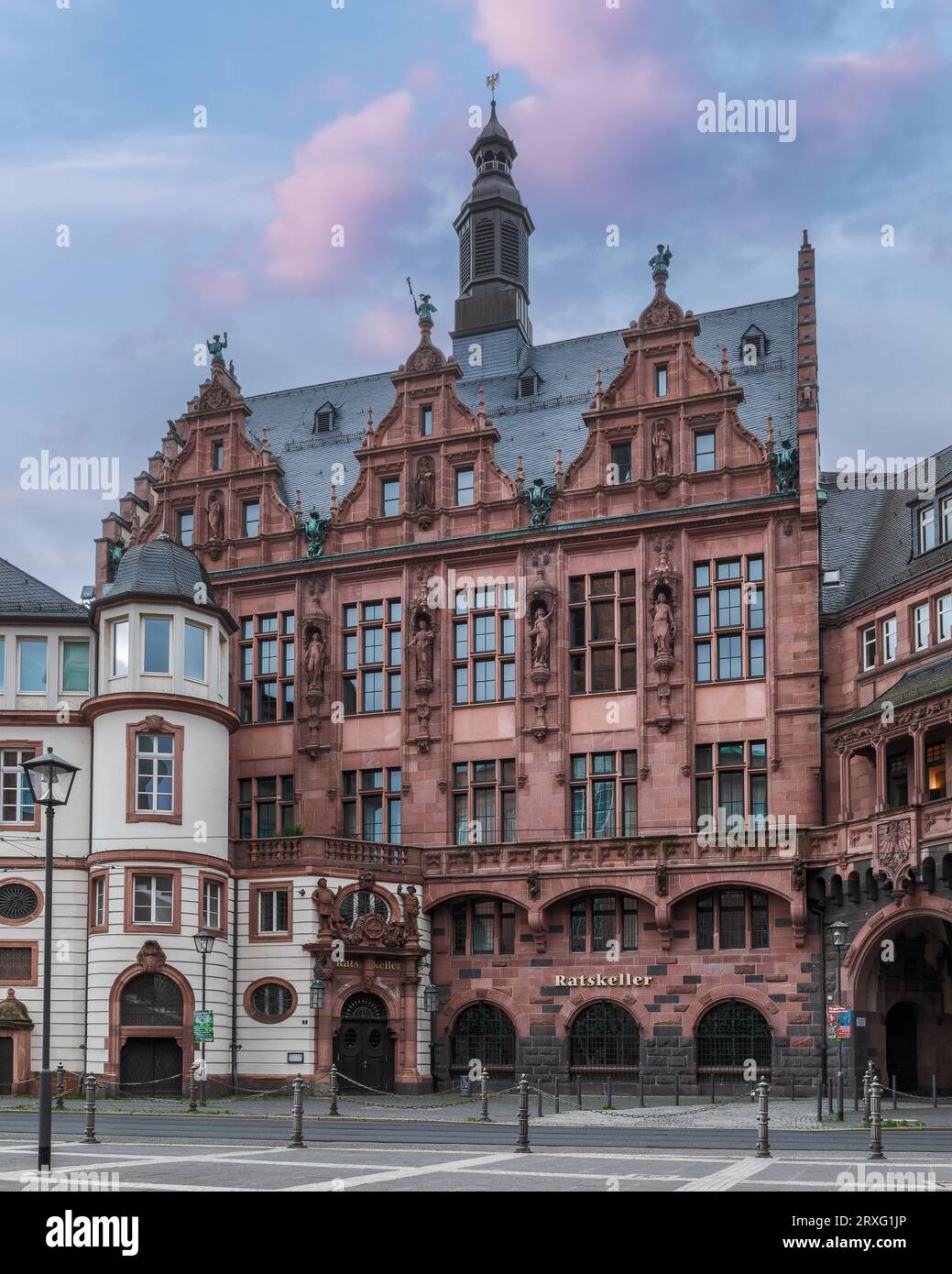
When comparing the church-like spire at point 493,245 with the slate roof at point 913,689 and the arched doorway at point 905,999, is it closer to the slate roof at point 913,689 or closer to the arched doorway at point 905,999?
the slate roof at point 913,689

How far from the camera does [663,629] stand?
55.2 metres

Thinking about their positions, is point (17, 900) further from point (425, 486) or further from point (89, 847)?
point (425, 486)

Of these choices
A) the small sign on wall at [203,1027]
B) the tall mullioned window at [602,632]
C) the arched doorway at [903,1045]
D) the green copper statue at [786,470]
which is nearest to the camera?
the small sign on wall at [203,1027]

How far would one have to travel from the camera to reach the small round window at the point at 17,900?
53094 millimetres

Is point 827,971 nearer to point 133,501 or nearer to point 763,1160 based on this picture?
point 763,1160

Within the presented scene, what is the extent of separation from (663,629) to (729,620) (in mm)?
2225

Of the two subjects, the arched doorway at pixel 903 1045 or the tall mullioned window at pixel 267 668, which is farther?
the tall mullioned window at pixel 267 668

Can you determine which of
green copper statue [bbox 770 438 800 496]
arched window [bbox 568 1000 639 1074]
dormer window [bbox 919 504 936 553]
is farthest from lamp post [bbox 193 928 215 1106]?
dormer window [bbox 919 504 936 553]

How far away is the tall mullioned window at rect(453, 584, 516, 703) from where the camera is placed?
58.1m

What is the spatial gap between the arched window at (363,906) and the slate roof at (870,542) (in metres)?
17.4

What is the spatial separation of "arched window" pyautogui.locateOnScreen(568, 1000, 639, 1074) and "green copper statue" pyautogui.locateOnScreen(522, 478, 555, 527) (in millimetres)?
16297

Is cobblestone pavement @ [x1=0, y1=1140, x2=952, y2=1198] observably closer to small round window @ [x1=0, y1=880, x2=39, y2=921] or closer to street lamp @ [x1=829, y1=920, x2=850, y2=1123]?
street lamp @ [x1=829, y1=920, x2=850, y2=1123]

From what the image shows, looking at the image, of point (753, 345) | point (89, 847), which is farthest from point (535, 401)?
point (89, 847)

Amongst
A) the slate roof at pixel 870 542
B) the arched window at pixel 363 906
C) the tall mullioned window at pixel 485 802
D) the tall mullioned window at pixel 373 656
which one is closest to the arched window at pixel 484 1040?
the arched window at pixel 363 906
